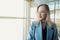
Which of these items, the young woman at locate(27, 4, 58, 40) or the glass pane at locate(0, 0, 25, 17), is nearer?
the young woman at locate(27, 4, 58, 40)

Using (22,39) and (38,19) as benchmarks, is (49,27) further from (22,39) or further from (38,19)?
(22,39)

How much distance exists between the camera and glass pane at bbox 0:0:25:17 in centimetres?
156

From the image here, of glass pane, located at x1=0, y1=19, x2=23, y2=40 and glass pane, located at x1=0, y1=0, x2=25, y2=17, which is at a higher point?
glass pane, located at x1=0, y1=0, x2=25, y2=17

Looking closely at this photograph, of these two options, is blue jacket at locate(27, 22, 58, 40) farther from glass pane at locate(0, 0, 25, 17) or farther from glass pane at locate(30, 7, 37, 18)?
glass pane at locate(0, 0, 25, 17)

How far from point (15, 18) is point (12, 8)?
0.13 meters

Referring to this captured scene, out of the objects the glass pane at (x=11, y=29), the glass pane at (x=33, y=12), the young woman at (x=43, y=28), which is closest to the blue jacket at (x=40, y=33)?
the young woman at (x=43, y=28)

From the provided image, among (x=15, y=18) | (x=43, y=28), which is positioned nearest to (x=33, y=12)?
(x=15, y=18)

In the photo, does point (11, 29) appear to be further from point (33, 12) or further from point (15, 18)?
point (33, 12)

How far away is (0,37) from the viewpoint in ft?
5.06

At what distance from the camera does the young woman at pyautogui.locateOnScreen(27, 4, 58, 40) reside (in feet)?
3.84

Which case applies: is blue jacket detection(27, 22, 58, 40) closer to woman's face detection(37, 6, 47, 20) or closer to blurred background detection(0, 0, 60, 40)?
woman's face detection(37, 6, 47, 20)

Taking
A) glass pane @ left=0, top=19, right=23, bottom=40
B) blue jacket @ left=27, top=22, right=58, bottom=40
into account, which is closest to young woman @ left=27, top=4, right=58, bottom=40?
blue jacket @ left=27, top=22, right=58, bottom=40

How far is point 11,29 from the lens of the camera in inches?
Result: 62.8

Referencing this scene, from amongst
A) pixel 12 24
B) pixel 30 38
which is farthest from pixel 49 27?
pixel 12 24
